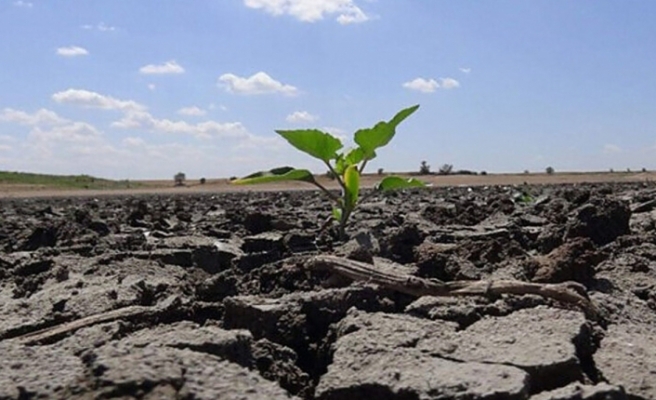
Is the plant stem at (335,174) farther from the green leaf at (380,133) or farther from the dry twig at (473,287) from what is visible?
Result: the dry twig at (473,287)

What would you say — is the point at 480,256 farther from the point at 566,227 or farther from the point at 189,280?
the point at 189,280

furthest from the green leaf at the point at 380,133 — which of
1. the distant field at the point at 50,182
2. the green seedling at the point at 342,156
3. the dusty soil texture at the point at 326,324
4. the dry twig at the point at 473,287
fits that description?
the distant field at the point at 50,182

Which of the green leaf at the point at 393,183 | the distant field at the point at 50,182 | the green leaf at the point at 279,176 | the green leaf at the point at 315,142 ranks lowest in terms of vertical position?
the distant field at the point at 50,182

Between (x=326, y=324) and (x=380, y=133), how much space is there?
194 cm

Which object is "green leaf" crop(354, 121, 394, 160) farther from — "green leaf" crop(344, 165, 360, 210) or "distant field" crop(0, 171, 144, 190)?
"distant field" crop(0, 171, 144, 190)

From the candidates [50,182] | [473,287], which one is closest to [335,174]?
[473,287]

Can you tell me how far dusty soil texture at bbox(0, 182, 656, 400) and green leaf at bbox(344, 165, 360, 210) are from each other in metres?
0.22

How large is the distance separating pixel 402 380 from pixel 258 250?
2437 millimetres

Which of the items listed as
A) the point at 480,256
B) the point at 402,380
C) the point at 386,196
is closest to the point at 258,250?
the point at 480,256

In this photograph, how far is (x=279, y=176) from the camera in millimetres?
4242

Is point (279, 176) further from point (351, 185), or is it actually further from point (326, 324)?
point (326, 324)

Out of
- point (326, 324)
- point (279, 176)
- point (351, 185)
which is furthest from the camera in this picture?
point (351, 185)

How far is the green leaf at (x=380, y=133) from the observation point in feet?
13.9

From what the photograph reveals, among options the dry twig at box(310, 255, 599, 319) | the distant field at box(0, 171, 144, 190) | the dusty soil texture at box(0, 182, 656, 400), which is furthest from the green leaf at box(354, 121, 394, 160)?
the distant field at box(0, 171, 144, 190)
